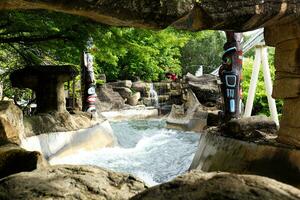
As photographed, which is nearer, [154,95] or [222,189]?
[222,189]

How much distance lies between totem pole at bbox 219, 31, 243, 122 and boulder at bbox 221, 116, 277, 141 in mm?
2015

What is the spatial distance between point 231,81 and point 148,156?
8.59 ft

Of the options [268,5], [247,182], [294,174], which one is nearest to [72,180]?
[247,182]

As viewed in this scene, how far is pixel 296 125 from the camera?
5.05m

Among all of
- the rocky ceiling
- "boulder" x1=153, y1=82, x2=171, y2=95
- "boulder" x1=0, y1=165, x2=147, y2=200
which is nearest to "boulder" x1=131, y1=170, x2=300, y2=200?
"boulder" x1=0, y1=165, x2=147, y2=200

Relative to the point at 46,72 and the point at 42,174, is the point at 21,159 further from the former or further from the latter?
the point at 46,72

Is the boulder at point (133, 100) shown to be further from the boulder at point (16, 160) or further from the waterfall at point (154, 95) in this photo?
the boulder at point (16, 160)

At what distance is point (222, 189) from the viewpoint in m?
1.89

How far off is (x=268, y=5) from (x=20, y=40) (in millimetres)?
4531

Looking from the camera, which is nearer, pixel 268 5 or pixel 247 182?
pixel 247 182

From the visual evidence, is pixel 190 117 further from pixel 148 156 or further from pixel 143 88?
pixel 143 88

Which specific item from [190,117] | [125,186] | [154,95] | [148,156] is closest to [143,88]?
[154,95]

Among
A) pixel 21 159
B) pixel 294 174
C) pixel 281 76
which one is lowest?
pixel 294 174

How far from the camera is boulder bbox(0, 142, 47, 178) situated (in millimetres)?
3666
